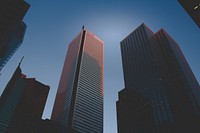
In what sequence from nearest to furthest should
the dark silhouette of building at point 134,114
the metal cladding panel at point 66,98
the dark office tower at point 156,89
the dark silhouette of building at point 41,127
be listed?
the dark silhouette of building at point 134,114
the dark silhouette of building at point 41,127
the dark office tower at point 156,89
the metal cladding panel at point 66,98

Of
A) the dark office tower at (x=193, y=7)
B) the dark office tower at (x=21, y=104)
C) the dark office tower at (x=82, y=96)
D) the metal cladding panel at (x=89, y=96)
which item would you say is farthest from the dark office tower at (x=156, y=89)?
the dark office tower at (x=193, y=7)

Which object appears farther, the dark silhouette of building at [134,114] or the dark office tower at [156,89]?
the dark office tower at [156,89]

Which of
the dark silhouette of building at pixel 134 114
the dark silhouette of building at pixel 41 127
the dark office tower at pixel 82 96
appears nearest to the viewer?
the dark silhouette of building at pixel 134 114

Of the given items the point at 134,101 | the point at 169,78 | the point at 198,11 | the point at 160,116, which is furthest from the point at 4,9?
the point at 169,78

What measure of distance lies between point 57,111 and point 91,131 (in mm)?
43625

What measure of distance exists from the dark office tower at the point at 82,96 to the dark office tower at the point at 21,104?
2710cm

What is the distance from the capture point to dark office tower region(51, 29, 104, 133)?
131000 mm

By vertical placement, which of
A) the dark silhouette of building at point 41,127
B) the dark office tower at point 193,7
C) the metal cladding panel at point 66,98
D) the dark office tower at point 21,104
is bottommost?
the dark office tower at point 193,7

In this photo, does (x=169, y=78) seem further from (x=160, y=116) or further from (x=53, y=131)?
(x=53, y=131)

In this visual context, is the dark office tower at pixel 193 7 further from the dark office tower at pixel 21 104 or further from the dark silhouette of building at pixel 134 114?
the dark office tower at pixel 21 104

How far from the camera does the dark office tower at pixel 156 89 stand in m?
92.8

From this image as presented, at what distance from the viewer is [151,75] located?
122688 millimetres

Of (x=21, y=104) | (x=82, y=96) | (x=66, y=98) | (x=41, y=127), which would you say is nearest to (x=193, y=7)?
(x=41, y=127)

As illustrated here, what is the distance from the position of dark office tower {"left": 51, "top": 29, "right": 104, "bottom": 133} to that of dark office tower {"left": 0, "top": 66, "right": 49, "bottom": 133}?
27099 millimetres
